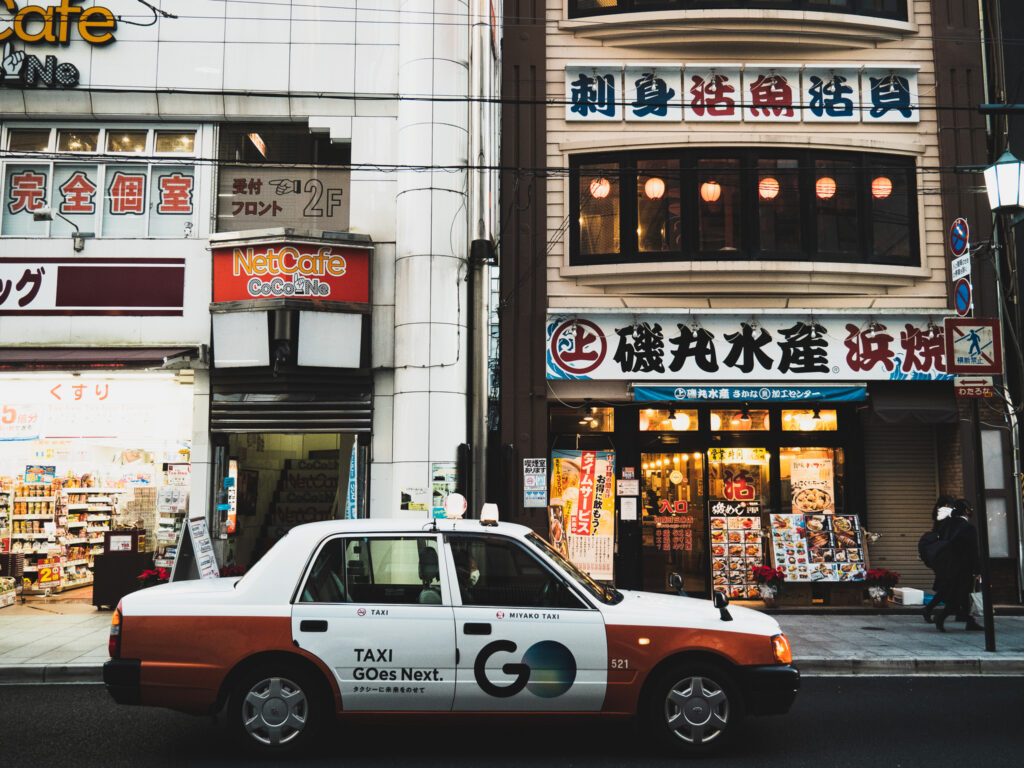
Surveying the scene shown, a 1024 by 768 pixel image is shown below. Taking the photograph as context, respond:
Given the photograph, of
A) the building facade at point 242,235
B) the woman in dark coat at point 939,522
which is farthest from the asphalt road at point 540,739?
the building facade at point 242,235

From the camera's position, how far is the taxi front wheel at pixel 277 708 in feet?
19.3

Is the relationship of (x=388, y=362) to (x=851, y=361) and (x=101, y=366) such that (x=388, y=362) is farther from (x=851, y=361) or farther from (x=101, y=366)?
(x=851, y=361)

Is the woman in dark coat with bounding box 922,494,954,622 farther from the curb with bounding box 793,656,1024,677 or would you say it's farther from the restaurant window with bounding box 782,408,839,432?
the restaurant window with bounding box 782,408,839,432

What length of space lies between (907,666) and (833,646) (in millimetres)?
959

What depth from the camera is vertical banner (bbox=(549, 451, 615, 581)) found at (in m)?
13.6

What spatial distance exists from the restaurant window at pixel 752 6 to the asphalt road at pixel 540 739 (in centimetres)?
1034

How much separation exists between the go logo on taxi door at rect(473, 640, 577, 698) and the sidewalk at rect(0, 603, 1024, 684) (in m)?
4.50

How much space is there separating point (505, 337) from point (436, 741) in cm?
766

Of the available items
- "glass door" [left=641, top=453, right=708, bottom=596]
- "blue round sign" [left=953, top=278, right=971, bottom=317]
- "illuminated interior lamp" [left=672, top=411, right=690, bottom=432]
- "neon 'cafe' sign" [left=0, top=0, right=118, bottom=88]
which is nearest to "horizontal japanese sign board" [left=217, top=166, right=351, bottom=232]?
"neon 'cafe' sign" [left=0, top=0, right=118, bottom=88]

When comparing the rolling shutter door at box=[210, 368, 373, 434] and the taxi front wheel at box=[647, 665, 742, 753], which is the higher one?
the rolling shutter door at box=[210, 368, 373, 434]

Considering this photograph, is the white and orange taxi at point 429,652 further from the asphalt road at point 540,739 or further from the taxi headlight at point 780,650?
the asphalt road at point 540,739

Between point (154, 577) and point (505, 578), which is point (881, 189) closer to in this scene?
point (505, 578)

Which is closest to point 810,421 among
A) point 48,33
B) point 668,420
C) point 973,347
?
point 668,420

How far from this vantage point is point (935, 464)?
46.3 feet
